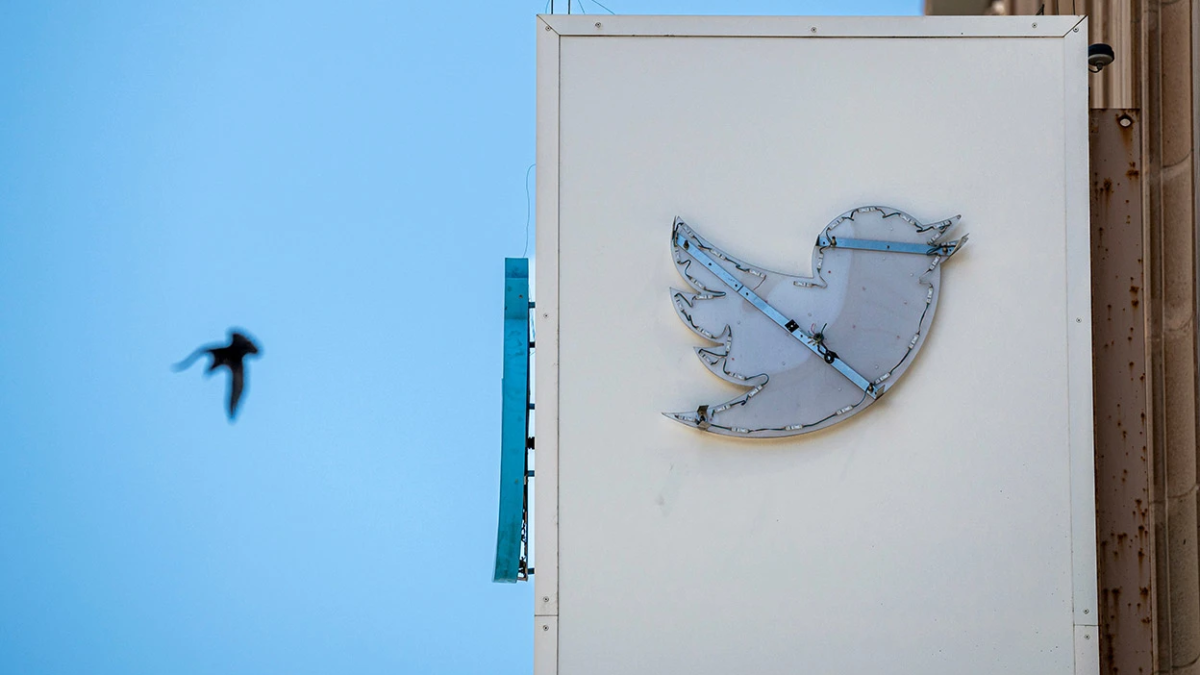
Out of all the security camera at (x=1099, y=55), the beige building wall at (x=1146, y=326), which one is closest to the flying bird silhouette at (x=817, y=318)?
the beige building wall at (x=1146, y=326)

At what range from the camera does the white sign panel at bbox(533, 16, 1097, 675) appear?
4570 mm

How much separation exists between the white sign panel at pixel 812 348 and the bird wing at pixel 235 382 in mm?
4613

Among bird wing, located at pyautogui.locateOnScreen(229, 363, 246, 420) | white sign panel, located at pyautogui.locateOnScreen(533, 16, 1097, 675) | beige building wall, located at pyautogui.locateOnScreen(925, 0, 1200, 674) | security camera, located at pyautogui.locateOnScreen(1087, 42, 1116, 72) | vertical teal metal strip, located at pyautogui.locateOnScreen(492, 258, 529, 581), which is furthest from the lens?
bird wing, located at pyautogui.locateOnScreen(229, 363, 246, 420)

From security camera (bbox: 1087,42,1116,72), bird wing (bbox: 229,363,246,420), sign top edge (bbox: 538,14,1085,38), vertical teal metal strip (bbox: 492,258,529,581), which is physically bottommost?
vertical teal metal strip (bbox: 492,258,529,581)

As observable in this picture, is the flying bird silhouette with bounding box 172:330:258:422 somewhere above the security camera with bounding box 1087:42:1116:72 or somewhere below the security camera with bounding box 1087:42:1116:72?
below

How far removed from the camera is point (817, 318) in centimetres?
466

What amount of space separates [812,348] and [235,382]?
17.0 ft

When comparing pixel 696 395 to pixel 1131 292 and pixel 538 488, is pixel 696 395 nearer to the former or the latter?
pixel 538 488

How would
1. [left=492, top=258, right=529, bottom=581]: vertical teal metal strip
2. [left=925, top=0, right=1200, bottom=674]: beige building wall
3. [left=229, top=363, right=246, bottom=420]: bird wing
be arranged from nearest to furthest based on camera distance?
[left=492, top=258, right=529, bottom=581]: vertical teal metal strip, [left=925, top=0, right=1200, bottom=674]: beige building wall, [left=229, top=363, right=246, bottom=420]: bird wing

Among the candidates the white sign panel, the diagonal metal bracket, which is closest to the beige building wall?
the white sign panel

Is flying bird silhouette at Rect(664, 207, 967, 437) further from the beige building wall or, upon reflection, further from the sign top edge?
the beige building wall

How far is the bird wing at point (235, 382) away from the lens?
28.5ft

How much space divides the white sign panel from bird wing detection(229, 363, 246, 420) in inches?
182

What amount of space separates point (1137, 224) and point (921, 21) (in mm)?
1182
